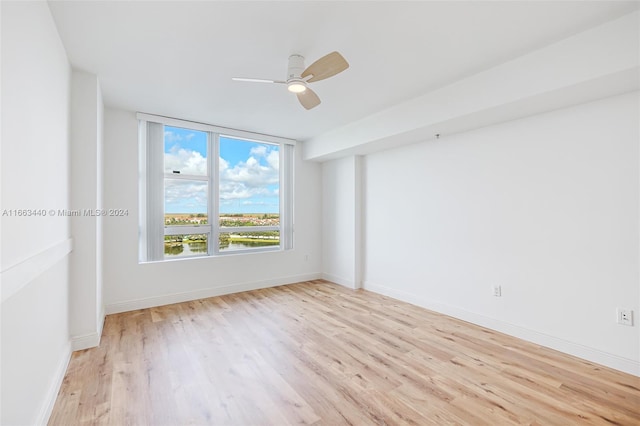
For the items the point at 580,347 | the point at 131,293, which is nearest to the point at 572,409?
the point at 580,347

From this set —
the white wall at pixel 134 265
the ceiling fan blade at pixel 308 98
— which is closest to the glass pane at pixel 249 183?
the white wall at pixel 134 265

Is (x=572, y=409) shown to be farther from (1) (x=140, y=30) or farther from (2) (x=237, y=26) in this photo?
(1) (x=140, y=30)

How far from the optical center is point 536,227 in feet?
9.22

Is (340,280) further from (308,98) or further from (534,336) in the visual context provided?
(308,98)

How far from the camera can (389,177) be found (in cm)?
434

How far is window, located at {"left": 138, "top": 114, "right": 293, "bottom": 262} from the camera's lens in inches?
151

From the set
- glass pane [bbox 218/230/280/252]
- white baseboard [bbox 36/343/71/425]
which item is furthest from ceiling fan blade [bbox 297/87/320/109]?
white baseboard [bbox 36/343/71/425]

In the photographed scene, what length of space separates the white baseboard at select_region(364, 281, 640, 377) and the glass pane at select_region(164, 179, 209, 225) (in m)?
3.15

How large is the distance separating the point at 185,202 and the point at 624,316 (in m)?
4.87

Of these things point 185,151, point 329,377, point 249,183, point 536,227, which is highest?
point 185,151

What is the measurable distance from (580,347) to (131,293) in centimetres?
482

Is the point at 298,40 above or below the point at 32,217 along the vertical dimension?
above

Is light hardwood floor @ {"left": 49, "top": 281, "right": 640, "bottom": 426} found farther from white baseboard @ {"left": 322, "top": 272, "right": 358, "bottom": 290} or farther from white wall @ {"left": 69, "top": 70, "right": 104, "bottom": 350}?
white baseboard @ {"left": 322, "top": 272, "right": 358, "bottom": 290}

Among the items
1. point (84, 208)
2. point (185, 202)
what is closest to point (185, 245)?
point (185, 202)
